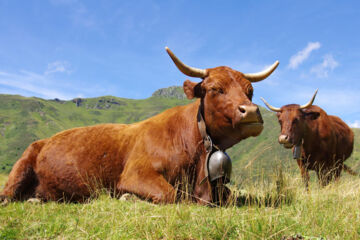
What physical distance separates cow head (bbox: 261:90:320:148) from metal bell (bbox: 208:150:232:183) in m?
4.30

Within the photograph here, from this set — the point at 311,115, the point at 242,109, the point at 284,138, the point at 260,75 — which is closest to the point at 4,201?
the point at 242,109

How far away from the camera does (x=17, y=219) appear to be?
150 inches

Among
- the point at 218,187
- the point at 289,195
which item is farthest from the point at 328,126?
the point at 218,187

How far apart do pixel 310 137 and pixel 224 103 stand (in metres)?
5.99

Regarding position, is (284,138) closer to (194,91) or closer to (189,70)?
(194,91)

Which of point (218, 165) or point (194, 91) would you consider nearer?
point (218, 165)

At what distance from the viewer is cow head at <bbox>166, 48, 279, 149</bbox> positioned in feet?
12.9

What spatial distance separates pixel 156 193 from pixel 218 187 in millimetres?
1035

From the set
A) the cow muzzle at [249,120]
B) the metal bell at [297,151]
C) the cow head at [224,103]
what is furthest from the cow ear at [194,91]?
the metal bell at [297,151]

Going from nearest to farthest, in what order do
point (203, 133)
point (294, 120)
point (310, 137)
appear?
point (203, 133) → point (294, 120) → point (310, 137)

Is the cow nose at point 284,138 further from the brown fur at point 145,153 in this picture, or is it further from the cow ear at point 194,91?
the cow ear at point 194,91

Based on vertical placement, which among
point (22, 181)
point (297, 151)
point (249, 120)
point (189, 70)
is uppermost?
point (189, 70)

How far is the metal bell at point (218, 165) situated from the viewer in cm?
439

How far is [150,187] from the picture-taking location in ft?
14.3
